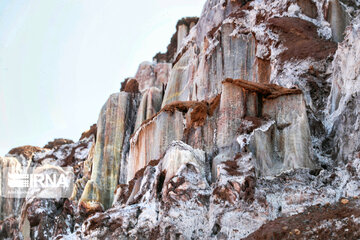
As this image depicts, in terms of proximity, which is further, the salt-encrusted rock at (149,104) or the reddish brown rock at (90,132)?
the reddish brown rock at (90,132)

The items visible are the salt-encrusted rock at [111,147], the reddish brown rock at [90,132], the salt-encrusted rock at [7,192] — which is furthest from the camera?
the reddish brown rock at [90,132]

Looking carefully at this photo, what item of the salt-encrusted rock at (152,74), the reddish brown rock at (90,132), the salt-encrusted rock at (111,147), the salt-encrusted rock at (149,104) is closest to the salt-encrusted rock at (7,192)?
the reddish brown rock at (90,132)

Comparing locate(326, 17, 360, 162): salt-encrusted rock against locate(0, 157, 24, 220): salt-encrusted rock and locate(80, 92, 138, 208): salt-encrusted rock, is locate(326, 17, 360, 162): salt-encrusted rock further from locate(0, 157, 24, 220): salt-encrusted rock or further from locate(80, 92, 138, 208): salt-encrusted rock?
locate(0, 157, 24, 220): salt-encrusted rock

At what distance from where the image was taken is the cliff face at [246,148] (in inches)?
→ 719

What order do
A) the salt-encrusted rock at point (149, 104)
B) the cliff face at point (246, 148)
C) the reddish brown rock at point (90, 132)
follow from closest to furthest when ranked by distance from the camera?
the cliff face at point (246, 148) < the salt-encrusted rock at point (149, 104) < the reddish brown rock at point (90, 132)

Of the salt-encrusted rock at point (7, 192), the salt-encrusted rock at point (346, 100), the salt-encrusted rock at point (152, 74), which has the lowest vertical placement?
the salt-encrusted rock at point (7, 192)

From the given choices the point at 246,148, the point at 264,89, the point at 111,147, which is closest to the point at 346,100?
the point at 264,89
